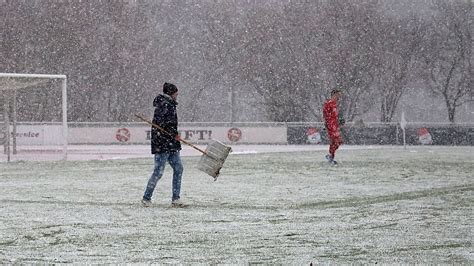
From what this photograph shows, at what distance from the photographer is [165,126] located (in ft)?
45.8

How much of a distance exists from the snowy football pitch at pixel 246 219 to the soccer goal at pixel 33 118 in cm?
749

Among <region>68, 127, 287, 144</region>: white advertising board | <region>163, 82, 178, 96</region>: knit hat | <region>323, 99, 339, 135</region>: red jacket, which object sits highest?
<region>163, 82, 178, 96</region>: knit hat

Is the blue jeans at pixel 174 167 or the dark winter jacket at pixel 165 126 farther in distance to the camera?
the blue jeans at pixel 174 167

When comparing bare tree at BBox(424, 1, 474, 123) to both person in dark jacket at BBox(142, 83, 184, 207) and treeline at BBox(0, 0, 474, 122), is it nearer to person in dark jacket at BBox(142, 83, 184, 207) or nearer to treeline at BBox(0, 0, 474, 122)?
treeline at BBox(0, 0, 474, 122)

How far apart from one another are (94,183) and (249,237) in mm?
9210

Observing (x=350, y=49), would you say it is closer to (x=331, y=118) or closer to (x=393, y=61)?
(x=393, y=61)

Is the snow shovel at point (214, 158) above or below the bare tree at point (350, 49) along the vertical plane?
below

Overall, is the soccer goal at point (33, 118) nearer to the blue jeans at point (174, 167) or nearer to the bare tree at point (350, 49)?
the blue jeans at point (174, 167)

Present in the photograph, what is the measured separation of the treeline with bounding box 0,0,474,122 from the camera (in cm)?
5934

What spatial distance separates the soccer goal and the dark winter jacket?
45.6 ft

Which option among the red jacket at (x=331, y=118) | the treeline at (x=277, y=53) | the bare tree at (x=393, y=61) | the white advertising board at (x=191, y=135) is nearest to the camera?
the red jacket at (x=331, y=118)

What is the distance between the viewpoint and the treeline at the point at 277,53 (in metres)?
59.3

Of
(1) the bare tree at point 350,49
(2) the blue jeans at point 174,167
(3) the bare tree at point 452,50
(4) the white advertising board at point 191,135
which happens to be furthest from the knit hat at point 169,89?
(3) the bare tree at point 452,50

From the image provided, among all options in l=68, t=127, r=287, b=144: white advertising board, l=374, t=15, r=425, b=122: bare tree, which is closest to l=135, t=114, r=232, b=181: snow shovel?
l=68, t=127, r=287, b=144: white advertising board
